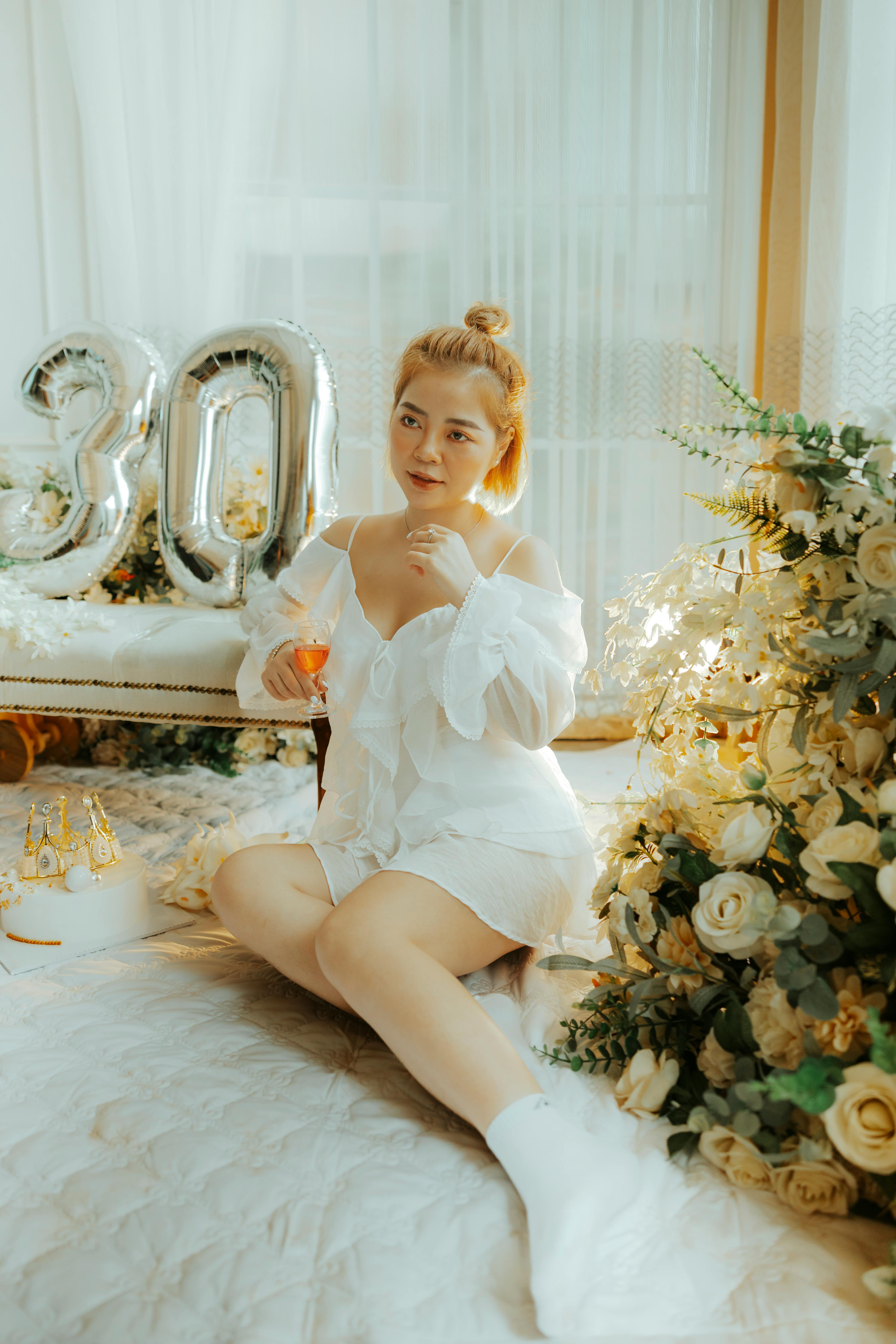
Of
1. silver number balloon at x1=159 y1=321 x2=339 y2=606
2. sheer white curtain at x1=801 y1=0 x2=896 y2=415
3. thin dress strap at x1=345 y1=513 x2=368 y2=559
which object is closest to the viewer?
thin dress strap at x1=345 y1=513 x2=368 y2=559

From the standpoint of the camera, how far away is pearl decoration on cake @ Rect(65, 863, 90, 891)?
5.41ft

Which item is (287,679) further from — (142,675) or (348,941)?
(142,675)

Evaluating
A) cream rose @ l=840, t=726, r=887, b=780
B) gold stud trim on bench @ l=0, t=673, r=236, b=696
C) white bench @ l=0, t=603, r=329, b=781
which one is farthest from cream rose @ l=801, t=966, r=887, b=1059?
gold stud trim on bench @ l=0, t=673, r=236, b=696

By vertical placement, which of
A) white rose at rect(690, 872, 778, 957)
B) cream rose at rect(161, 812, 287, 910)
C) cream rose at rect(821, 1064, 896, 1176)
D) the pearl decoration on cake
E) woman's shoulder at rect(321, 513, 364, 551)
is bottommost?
cream rose at rect(161, 812, 287, 910)

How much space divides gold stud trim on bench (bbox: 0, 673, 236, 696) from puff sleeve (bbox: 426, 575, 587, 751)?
796 millimetres

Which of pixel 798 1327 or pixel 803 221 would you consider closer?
pixel 798 1327

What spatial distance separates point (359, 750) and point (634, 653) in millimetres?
476

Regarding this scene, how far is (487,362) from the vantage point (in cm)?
150

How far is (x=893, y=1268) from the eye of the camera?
842 mm

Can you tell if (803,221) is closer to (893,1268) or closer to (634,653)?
(634,653)

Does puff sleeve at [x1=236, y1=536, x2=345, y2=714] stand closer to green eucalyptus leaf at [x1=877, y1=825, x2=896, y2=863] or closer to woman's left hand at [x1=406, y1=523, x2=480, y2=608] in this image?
woman's left hand at [x1=406, y1=523, x2=480, y2=608]

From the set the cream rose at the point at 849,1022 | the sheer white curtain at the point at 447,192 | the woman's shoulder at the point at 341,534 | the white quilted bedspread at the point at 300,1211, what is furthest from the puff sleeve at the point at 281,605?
the sheer white curtain at the point at 447,192

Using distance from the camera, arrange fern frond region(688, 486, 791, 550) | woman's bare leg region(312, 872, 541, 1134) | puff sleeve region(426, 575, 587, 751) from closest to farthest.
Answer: woman's bare leg region(312, 872, 541, 1134)
fern frond region(688, 486, 791, 550)
puff sleeve region(426, 575, 587, 751)

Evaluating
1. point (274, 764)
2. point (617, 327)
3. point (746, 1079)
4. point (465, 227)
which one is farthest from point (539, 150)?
point (746, 1079)
